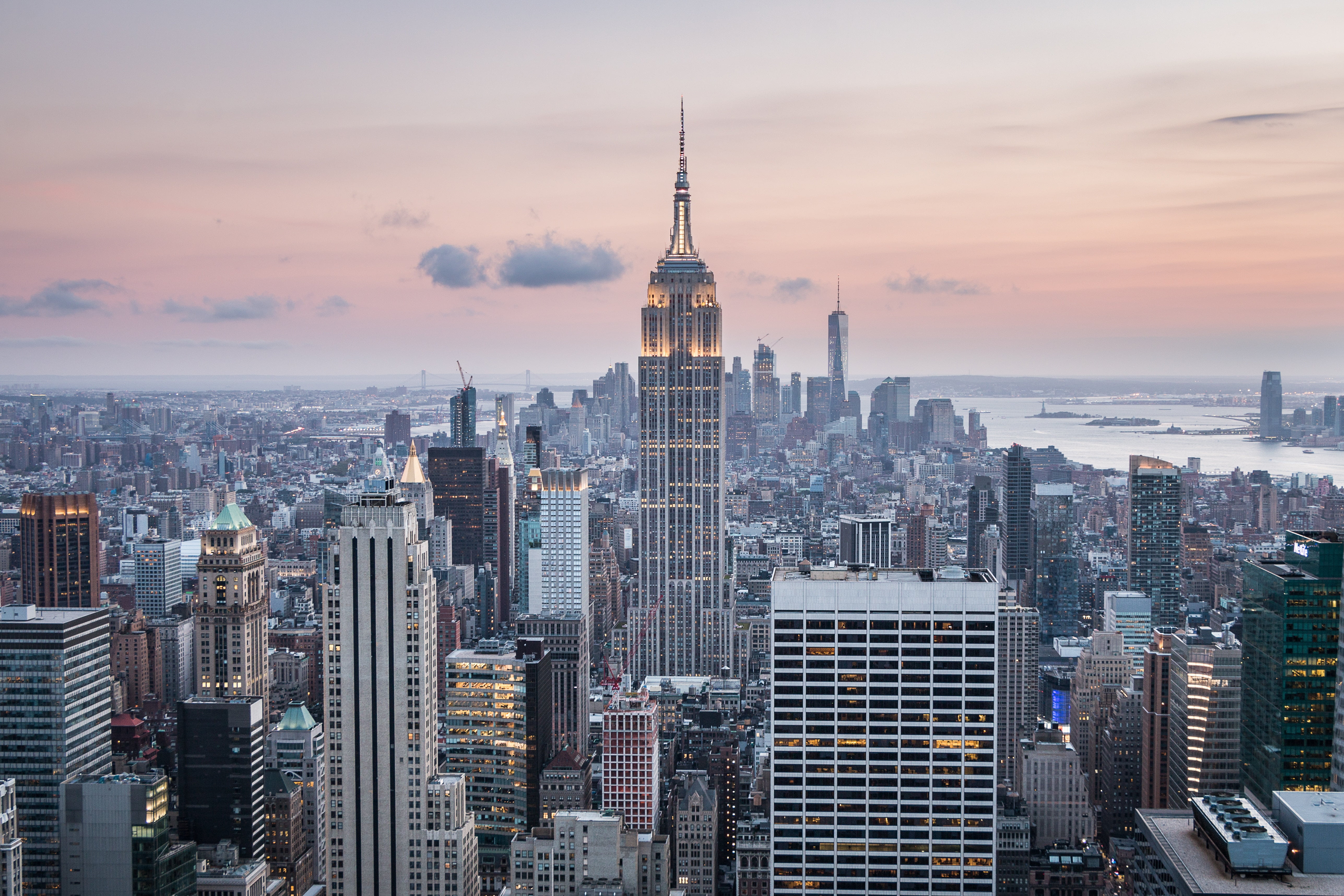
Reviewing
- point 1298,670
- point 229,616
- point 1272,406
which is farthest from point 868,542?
point 1298,670

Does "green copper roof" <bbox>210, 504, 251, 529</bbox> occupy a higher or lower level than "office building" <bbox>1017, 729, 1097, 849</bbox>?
higher

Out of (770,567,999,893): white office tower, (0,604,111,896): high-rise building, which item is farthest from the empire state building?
(770,567,999,893): white office tower

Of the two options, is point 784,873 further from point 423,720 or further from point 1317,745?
point 1317,745

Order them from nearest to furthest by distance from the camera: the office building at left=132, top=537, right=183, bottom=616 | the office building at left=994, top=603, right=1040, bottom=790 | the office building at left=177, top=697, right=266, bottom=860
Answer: the office building at left=177, top=697, right=266, bottom=860 → the office building at left=994, top=603, right=1040, bottom=790 → the office building at left=132, top=537, right=183, bottom=616

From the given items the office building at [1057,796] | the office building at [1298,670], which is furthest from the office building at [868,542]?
the office building at [1298,670]

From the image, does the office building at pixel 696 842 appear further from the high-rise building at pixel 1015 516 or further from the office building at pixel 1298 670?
the high-rise building at pixel 1015 516

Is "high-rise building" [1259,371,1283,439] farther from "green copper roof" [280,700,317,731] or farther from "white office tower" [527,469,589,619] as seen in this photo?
"white office tower" [527,469,589,619]
